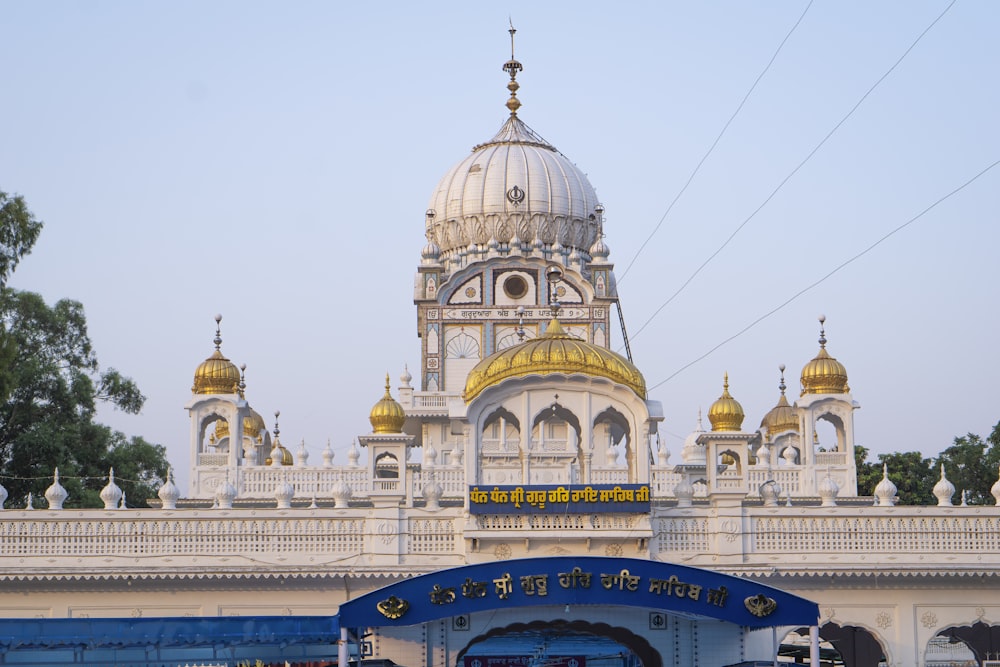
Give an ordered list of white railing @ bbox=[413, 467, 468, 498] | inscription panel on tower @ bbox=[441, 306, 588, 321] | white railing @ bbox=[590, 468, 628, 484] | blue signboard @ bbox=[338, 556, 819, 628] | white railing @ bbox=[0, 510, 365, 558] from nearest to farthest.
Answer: blue signboard @ bbox=[338, 556, 819, 628] < white railing @ bbox=[0, 510, 365, 558] < white railing @ bbox=[590, 468, 628, 484] < white railing @ bbox=[413, 467, 468, 498] < inscription panel on tower @ bbox=[441, 306, 588, 321]

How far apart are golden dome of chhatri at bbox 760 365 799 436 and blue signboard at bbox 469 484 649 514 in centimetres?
1861

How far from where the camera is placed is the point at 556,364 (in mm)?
27047

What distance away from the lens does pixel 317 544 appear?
85.6ft

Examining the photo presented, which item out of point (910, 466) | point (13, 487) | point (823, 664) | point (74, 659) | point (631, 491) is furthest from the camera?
point (910, 466)

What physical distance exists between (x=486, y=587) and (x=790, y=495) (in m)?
15.0

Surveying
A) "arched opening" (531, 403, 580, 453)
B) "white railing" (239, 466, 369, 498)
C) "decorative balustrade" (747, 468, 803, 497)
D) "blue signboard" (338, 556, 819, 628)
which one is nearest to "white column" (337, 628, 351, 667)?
"blue signboard" (338, 556, 819, 628)

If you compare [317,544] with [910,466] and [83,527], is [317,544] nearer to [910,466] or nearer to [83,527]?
[83,527]

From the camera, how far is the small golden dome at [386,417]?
35.0m

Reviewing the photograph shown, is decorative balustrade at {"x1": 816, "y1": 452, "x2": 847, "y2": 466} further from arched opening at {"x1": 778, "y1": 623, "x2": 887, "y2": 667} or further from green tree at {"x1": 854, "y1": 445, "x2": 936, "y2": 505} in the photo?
green tree at {"x1": 854, "y1": 445, "x2": 936, "y2": 505}

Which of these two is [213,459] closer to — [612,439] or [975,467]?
[612,439]

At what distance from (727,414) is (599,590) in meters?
11.3

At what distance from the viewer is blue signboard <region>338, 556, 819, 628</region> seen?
2256cm

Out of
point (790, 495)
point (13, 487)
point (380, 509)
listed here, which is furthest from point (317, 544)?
point (13, 487)

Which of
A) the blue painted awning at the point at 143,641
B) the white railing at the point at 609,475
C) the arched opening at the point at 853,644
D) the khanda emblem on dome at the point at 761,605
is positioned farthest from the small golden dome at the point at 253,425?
the khanda emblem on dome at the point at 761,605
